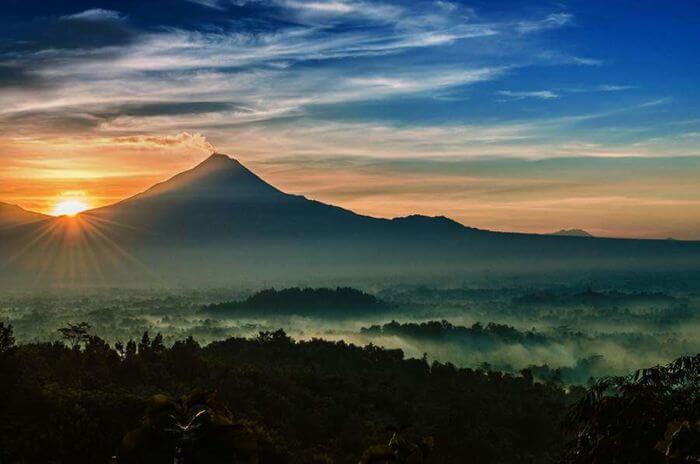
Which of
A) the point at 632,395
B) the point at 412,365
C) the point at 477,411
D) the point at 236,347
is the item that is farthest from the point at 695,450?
the point at 236,347

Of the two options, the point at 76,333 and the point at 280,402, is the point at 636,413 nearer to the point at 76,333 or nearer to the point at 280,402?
the point at 280,402

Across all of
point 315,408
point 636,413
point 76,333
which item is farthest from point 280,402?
point 636,413

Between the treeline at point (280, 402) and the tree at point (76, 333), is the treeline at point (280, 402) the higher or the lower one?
the lower one

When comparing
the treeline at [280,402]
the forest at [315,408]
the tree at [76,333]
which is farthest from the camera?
the tree at [76,333]

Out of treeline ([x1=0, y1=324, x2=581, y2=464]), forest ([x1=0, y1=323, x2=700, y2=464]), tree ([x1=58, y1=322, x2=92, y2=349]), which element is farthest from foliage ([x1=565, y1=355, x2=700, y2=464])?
tree ([x1=58, y1=322, x2=92, y2=349])

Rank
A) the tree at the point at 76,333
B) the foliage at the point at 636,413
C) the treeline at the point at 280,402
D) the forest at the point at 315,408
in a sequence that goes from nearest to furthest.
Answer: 1. the forest at the point at 315,408
2. the foliage at the point at 636,413
3. the treeline at the point at 280,402
4. the tree at the point at 76,333

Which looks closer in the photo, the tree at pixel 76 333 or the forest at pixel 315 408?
the forest at pixel 315 408

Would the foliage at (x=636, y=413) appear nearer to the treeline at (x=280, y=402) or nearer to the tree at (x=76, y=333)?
the treeline at (x=280, y=402)

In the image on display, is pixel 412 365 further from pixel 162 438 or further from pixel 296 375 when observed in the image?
pixel 162 438

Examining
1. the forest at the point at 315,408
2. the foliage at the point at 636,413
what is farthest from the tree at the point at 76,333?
the foliage at the point at 636,413
